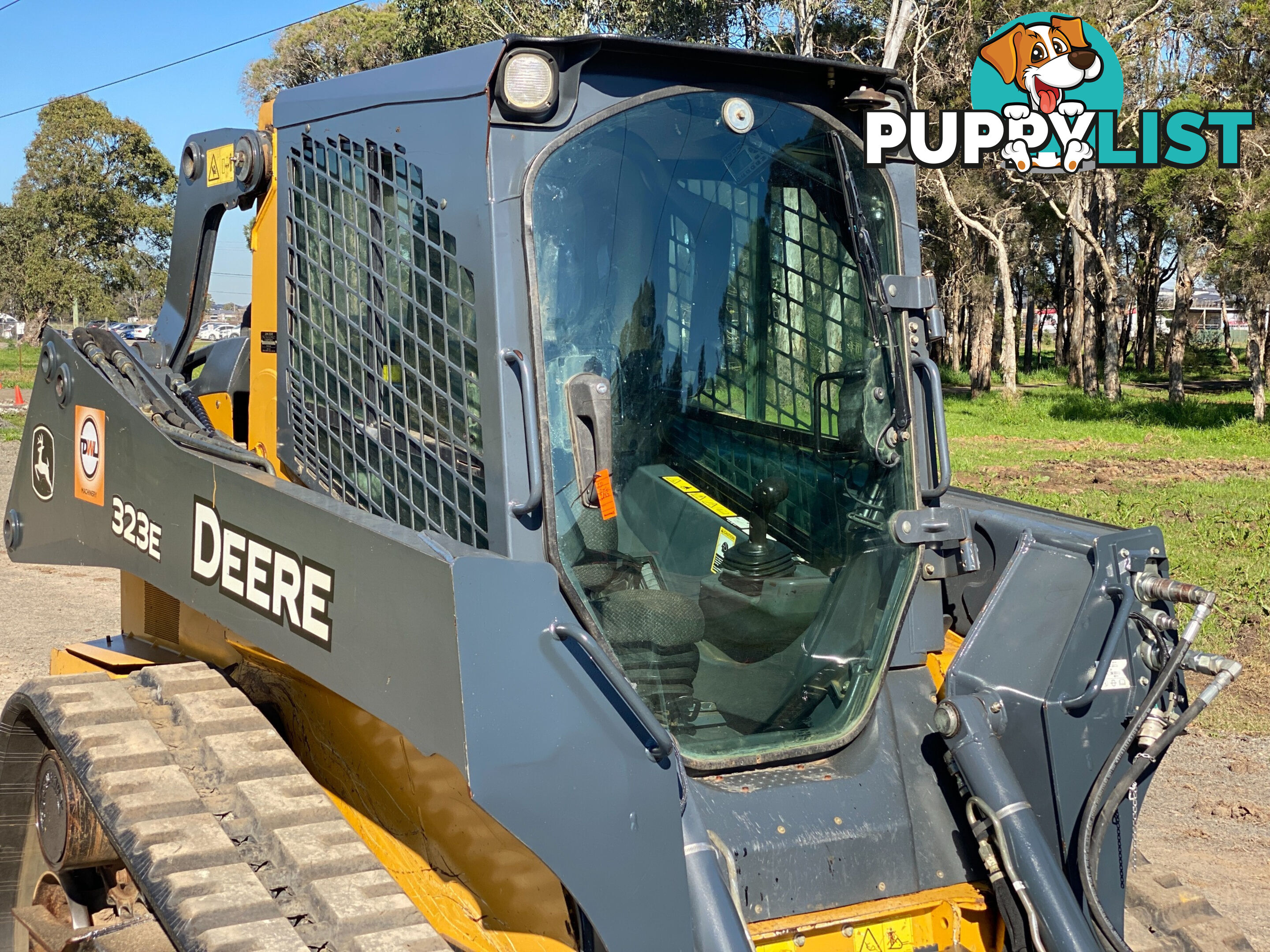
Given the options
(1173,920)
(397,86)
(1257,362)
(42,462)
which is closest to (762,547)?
(397,86)

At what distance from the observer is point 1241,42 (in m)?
23.5

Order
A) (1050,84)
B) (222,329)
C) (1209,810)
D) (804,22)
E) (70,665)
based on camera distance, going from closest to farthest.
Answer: (70,665) < (222,329) < (1209,810) < (1050,84) < (804,22)

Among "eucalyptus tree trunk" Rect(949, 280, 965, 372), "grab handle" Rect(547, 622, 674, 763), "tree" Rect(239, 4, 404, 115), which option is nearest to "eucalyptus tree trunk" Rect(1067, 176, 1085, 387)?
"eucalyptus tree trunk" Rect(949, 280, 965, 372)

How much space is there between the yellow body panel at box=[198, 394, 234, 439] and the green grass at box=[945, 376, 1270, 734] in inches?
201

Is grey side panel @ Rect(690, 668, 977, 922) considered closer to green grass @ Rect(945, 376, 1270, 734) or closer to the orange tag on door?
the orange tag on door

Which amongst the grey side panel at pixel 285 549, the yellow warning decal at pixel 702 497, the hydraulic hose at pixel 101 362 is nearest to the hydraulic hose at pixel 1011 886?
the yellow warning decal at pixel 702 497

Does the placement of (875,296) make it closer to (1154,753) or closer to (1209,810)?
(1154,753)

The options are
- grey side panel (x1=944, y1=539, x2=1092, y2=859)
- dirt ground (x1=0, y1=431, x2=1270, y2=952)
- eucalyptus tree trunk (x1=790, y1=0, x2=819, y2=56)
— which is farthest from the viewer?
eucalyptus tree trunk (x1=790, y1=0, x2=819, y2=56)

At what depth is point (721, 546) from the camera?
9.14ft

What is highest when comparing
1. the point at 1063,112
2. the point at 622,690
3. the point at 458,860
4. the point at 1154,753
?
the point at 1063,112

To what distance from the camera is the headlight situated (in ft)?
7.45

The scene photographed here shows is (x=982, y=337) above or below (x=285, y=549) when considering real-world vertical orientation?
above

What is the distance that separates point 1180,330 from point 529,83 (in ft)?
93.8

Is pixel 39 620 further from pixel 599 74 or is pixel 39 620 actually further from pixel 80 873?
pixel 599 74
